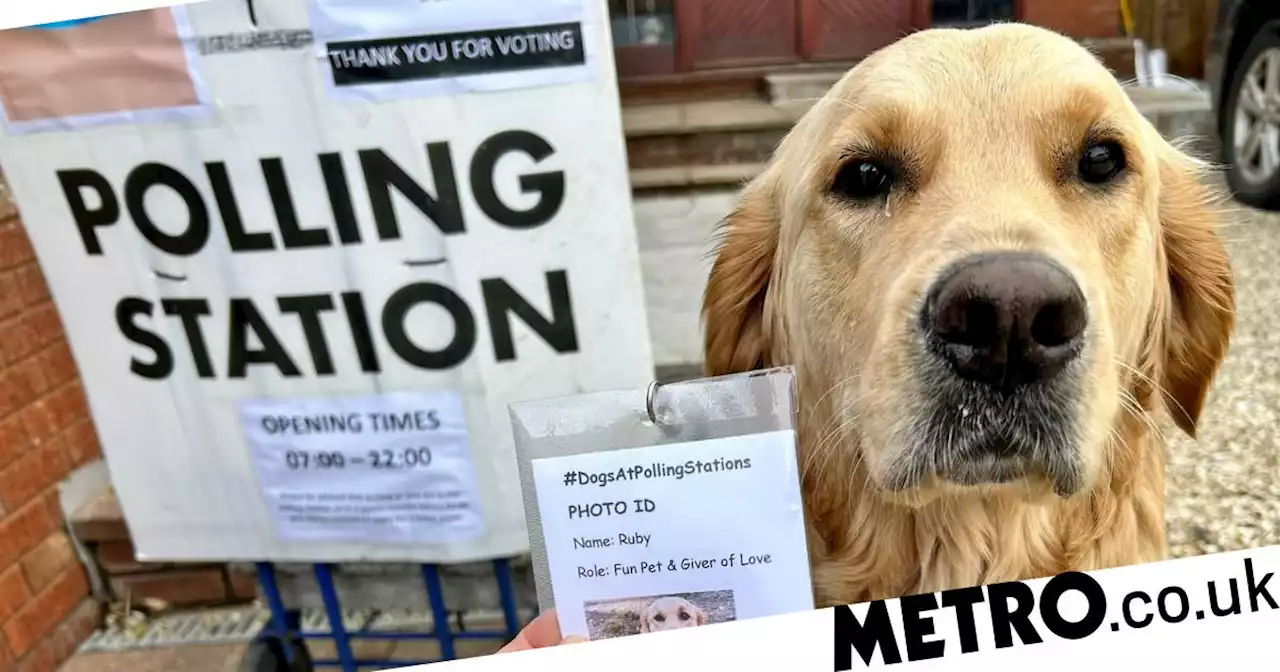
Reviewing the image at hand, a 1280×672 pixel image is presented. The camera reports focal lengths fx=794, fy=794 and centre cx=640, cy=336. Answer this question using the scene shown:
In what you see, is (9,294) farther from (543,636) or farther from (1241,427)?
(1241,427)

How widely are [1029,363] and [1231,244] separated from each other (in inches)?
14.7

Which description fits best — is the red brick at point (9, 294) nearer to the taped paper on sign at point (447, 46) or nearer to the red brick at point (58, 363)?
the red brick at point (58, 363)

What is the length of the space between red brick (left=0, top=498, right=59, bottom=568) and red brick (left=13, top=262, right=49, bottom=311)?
1.12 feet

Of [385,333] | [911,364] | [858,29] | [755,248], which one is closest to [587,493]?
[911,364]

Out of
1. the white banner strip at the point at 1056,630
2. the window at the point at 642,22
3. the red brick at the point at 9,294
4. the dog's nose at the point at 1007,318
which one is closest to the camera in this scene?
the dog's nose at the point at 1007,318

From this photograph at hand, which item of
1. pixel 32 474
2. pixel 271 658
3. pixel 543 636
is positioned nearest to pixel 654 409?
pixel 543 636

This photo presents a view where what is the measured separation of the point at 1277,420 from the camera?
731 mm

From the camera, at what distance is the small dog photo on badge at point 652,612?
53 centimetres

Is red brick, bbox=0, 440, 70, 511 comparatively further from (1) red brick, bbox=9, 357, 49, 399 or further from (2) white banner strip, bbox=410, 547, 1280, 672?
(2) white banner strip, bbox=410, 547, 1280, 672

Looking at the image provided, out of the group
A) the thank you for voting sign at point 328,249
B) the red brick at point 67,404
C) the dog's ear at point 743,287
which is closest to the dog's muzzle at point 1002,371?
the dog's ear at point 743,287

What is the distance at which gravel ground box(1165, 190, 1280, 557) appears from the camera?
0.69m

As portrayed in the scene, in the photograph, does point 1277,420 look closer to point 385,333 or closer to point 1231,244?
point 1231,244

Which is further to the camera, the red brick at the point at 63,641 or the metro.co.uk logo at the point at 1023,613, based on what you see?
the red brick at the point at 63,641

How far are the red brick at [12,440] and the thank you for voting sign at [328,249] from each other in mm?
259
